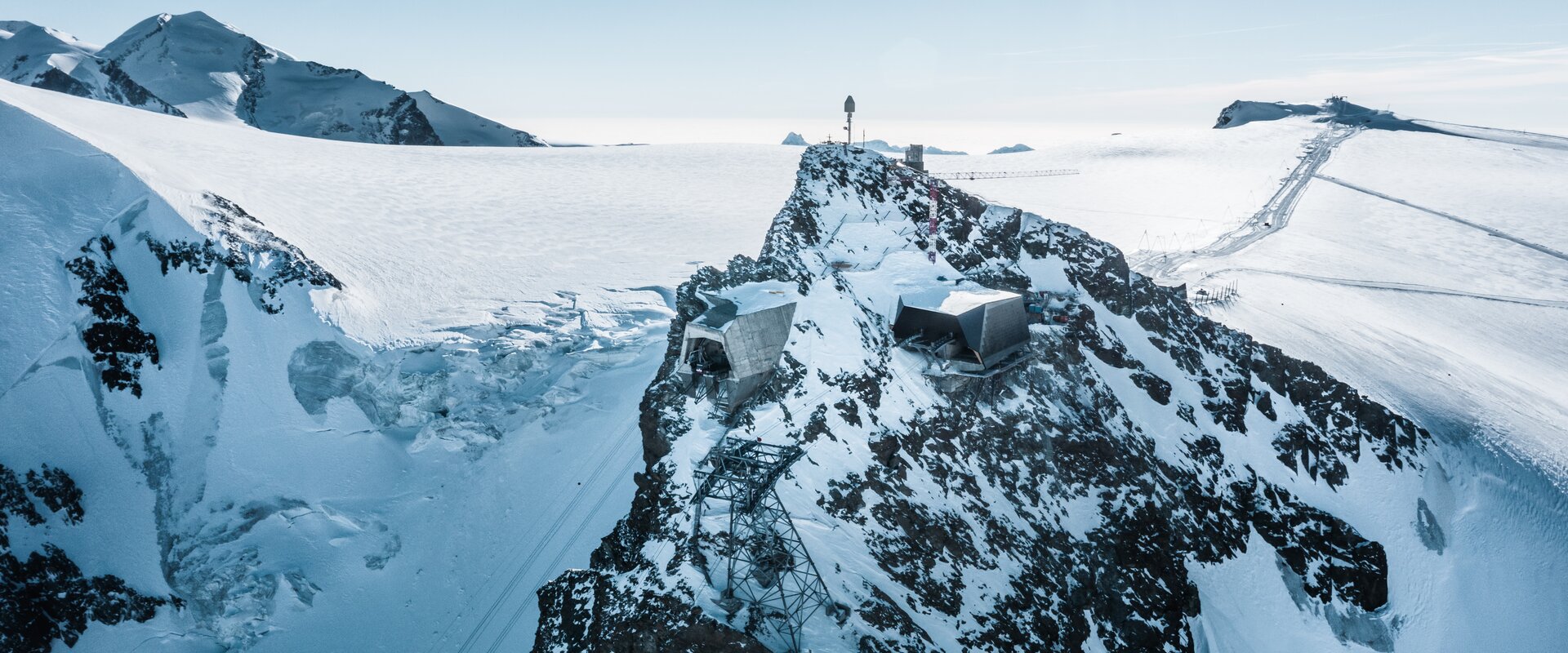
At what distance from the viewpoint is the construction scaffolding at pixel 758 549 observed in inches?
1105

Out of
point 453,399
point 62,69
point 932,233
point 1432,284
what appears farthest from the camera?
point 62,69

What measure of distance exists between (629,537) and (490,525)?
1031 centimetres

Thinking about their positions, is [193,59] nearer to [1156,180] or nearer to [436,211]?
[436,211]

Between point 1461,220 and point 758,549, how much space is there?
122 metres

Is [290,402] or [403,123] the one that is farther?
[403,123]

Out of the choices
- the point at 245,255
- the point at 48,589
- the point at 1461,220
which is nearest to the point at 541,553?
the point at 48,589

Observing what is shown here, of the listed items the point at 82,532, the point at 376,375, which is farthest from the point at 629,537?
the point at 82,532

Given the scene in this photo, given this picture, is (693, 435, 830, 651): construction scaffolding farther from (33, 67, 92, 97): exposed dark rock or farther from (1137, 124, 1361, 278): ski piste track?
(33, 67, 92, 97): exposed dark rock

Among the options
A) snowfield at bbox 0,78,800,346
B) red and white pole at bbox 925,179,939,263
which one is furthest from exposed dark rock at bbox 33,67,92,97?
red and white pole at bbox 925,179,939,263

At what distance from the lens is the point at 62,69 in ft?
361

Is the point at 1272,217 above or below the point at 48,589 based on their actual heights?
above

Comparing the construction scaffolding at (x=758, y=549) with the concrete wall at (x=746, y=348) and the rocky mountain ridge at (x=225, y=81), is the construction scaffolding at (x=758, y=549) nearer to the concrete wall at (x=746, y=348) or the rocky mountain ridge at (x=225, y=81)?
the concrete wall at (x=746, y=348)

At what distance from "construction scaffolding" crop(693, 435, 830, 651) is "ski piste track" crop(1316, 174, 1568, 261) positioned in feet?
378

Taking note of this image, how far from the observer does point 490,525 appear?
40031 millimetres
